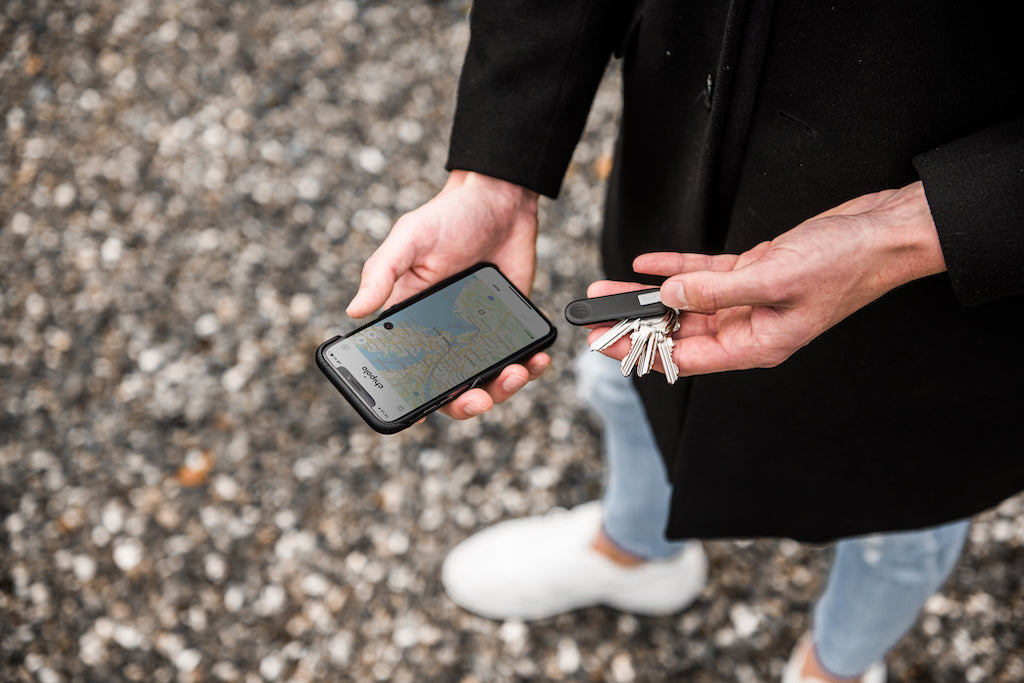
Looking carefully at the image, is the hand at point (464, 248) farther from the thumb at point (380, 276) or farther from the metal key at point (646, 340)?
the metal key at point (646, 340)

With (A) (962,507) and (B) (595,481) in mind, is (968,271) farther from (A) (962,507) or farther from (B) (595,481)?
(B) (595,481)

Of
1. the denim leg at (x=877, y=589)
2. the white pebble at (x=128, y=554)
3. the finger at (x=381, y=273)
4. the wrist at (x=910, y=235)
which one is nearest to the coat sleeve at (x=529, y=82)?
the finger at (x=381, y=273)

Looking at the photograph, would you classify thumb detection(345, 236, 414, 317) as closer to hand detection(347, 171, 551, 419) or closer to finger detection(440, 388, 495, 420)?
hand detection(347, 171, 551, 419)

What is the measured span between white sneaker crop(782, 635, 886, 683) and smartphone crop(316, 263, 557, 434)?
1.27 meters

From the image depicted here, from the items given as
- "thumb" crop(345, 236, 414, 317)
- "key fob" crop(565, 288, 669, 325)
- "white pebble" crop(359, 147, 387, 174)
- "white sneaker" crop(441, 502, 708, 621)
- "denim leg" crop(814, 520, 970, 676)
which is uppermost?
"thumb" crop(345, 236, 414, 317)

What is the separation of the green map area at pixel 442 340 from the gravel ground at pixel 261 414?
1166mm

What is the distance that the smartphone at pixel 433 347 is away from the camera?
139 cm

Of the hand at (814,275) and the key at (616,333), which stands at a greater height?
the hand at (814,275)

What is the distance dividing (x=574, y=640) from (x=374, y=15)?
9.26 feet

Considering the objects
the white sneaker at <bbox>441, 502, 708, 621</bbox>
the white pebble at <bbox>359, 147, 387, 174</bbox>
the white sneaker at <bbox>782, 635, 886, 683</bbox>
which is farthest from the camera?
the white pebble at <bbox>359, 147, 387, 174</bbox>

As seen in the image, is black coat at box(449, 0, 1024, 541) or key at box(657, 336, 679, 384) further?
key at box(657, 336, 679, 384)

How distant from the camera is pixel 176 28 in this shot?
3.49m

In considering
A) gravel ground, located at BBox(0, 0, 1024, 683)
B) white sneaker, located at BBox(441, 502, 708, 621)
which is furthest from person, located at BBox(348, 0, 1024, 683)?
gravel ground, located at BBox(0, 0, 1024, 683)

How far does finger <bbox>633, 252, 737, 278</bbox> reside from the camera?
1.18m
